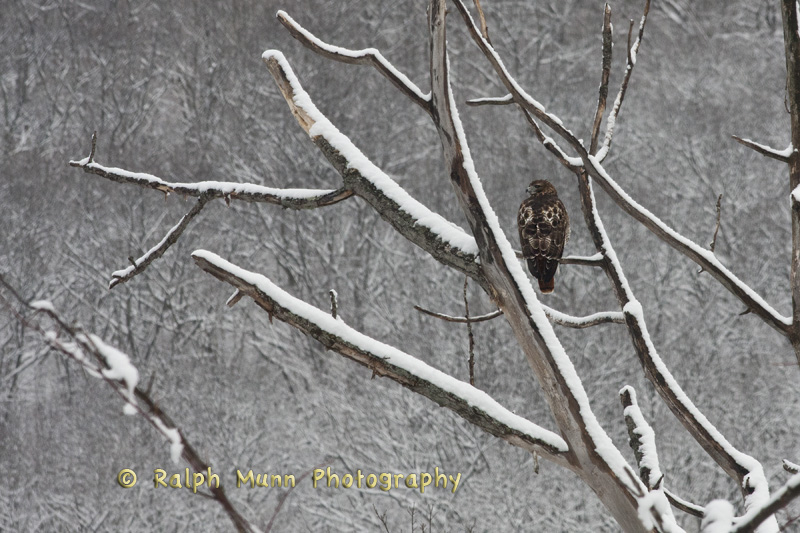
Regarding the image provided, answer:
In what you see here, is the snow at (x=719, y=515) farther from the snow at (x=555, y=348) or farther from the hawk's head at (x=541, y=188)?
the hawk's head at (x=541, y=188)

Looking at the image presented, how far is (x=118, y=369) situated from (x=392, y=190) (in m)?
1.30

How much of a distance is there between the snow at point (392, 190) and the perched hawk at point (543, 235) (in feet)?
3.76

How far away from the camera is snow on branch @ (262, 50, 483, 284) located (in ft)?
6.08

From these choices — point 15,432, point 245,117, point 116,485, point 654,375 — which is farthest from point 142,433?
point 654,375

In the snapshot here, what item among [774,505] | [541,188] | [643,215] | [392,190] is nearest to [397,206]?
[392,190]

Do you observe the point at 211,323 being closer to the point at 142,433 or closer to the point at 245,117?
the point at 142,433

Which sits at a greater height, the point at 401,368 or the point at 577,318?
the point at 577,318

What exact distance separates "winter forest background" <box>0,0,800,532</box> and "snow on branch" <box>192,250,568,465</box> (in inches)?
299

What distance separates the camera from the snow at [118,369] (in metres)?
0.67

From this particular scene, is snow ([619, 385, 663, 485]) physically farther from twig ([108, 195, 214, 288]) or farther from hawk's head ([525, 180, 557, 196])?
hawk's head ([525, 180, 557, 196])

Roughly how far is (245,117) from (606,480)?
11.4 metres

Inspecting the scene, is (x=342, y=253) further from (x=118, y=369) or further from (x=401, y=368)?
(x=118, y=369)

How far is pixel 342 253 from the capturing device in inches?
460

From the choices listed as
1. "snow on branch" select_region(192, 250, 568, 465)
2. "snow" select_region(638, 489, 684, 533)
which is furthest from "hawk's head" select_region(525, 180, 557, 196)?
"snow" select_region(638, 489, 684, 533)
